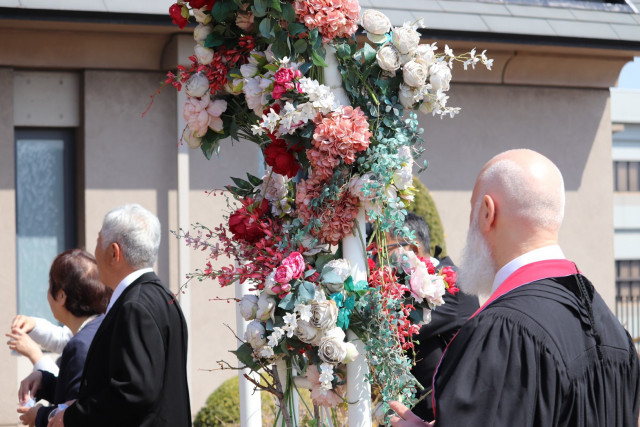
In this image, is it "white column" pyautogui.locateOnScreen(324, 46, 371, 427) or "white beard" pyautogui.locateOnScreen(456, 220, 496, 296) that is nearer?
"white beard" pyautogui.locateOnScreen(456, 220, 496, 296)

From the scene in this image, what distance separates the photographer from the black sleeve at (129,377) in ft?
11.2

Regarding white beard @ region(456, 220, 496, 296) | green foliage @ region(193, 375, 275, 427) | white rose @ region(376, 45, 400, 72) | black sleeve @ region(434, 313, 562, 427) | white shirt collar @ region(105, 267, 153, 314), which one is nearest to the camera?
black sleeve @ region(434, 313, 562, 427)

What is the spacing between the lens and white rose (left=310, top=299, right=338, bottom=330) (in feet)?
8.81

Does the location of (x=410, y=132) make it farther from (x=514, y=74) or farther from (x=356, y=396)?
(x=514, y=74)

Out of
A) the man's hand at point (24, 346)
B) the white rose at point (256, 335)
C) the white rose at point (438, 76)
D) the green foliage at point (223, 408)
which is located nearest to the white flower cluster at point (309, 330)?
the white rose at point (256, 335)

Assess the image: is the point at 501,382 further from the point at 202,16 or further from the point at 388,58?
the point at 202,16

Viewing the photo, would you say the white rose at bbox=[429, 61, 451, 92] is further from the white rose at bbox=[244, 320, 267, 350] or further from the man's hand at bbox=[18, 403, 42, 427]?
the man's hand at bbox=[18, 403, 42, 427]

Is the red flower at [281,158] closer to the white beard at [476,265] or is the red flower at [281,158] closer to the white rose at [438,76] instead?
the white rose at [438,76]

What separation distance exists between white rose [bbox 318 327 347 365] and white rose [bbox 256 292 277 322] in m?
0.19

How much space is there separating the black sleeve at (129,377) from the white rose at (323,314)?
40.8 inches

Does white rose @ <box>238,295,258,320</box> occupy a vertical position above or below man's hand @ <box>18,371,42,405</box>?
above

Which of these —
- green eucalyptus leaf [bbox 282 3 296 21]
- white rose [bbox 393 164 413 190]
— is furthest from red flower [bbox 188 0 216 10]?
white rose [bbox 393 164 413 190]

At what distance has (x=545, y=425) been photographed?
217 centimetres

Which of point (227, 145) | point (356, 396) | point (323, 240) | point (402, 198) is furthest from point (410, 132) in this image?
point (227, 145)
